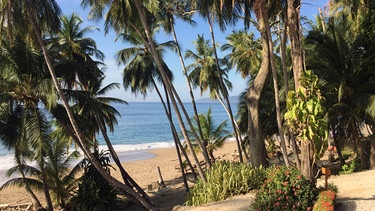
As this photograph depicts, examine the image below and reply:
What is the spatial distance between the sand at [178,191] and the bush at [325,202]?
1.51 feet

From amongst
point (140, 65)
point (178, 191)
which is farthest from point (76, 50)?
point (178, 191)

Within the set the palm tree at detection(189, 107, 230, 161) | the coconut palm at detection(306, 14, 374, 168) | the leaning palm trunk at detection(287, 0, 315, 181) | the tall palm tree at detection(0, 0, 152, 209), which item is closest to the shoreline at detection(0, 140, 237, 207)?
the palm tree at detection(189, 107, 230, 161)

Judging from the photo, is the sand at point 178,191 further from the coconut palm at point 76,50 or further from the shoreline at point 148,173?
the coconut palm at point 76,50

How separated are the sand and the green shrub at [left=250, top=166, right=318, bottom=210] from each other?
80 centimetres

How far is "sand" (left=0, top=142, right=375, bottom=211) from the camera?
705 centimetres

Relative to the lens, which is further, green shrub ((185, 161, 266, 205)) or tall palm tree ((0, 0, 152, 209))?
tall palm tree ((0, 0, 152, 209))

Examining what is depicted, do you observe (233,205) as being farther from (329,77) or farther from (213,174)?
(329,77)

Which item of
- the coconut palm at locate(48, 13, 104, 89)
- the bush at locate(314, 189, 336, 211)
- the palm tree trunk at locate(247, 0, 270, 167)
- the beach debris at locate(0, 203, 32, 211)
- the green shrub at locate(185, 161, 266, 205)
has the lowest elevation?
the beach debris at locate(0, 203, 32, 211)

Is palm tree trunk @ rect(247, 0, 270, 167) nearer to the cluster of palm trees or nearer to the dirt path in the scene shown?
the cluster of palm trees

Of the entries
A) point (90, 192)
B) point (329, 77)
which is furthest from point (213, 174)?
point (329, 77)

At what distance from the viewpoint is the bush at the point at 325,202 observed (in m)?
5.85

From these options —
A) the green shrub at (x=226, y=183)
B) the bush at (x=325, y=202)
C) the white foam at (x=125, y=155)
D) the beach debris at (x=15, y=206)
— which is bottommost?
the white foam at (x=125, y=155)

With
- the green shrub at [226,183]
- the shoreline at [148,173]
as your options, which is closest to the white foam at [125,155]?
the shoreline at [148,173]

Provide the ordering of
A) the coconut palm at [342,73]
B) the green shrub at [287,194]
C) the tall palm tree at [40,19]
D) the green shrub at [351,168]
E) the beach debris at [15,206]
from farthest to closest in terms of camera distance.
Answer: the beach debris at [15,206] → the green shrub at [351,168] → the coconut palm at [342,73] → the tall palm tree at [40,19] → the green shrub at [287,194]
